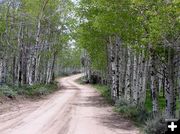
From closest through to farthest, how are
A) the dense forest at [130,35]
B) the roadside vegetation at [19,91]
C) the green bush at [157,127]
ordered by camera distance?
1. the green bush at [157,127]
2. the dense forest at [130,35]
3. the roadside vegetation at [19,91]

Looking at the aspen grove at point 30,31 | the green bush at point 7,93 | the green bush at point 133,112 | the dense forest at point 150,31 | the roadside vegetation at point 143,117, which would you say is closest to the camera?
the roadside vegetation at point 143,117

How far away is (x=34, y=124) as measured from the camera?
16.7 m

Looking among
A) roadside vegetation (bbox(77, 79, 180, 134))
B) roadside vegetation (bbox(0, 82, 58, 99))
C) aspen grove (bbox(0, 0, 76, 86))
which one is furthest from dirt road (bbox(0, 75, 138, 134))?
aspen grove (bbox(0, 0, 76, 86))

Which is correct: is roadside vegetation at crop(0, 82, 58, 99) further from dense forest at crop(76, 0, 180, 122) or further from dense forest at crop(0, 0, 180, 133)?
dense forest at crop(76, 0, 180, 122)

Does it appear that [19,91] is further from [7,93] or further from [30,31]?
[30,31]

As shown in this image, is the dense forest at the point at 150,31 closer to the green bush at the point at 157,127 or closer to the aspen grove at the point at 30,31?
the green bush at the point at 157,127

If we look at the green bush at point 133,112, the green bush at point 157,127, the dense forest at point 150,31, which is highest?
the dense forest at point 150,31

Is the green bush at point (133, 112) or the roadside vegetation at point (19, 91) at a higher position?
the roadside vegetation at point (19, 91)

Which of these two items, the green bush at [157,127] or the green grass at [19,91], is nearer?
the green bush at [157,127]

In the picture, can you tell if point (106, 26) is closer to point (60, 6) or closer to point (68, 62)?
point (60, 6)

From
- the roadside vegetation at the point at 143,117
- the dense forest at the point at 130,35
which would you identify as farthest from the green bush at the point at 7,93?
the roadside vegetation at the point at 143,117

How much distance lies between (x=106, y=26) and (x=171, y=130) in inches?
652

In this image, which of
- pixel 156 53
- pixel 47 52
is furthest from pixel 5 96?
pixel 47 52

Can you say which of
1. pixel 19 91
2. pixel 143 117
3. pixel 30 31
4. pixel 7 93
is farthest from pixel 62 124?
pixel 30 31
